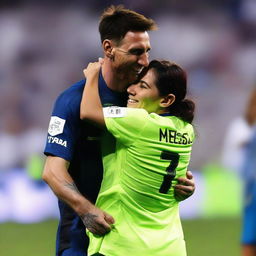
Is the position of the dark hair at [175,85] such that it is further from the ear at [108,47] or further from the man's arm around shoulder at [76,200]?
the man's arm around shoulder at [76,200]

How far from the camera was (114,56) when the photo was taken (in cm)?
522

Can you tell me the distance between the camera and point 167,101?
16.5 feet

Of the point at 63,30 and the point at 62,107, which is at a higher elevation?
the point at 62,107

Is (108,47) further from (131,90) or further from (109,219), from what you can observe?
(109,219)

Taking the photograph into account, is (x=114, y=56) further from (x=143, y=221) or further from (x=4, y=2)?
(x=4, y=2)

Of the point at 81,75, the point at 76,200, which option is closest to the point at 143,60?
the point at 76,200

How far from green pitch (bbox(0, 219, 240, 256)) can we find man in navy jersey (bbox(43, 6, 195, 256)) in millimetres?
4533

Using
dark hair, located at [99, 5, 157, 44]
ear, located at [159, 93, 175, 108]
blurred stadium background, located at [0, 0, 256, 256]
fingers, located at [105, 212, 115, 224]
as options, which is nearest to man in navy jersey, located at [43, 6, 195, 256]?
dark hair, located at [99, 5, 157, 44]

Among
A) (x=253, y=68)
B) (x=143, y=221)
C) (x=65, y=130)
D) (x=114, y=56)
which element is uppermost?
(x=114, y=56)

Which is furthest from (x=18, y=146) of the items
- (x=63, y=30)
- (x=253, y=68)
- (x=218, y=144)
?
(x=253, y=68)

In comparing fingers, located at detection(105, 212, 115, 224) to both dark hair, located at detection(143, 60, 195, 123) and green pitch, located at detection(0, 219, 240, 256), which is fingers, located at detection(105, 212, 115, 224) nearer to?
dark hair, located at detection(143, 60, 195, 123)

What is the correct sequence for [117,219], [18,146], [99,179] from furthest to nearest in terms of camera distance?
[18,146], [99,179], [117,219]

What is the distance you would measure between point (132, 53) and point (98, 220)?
1.04 metres

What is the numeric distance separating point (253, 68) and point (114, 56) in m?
10.8
